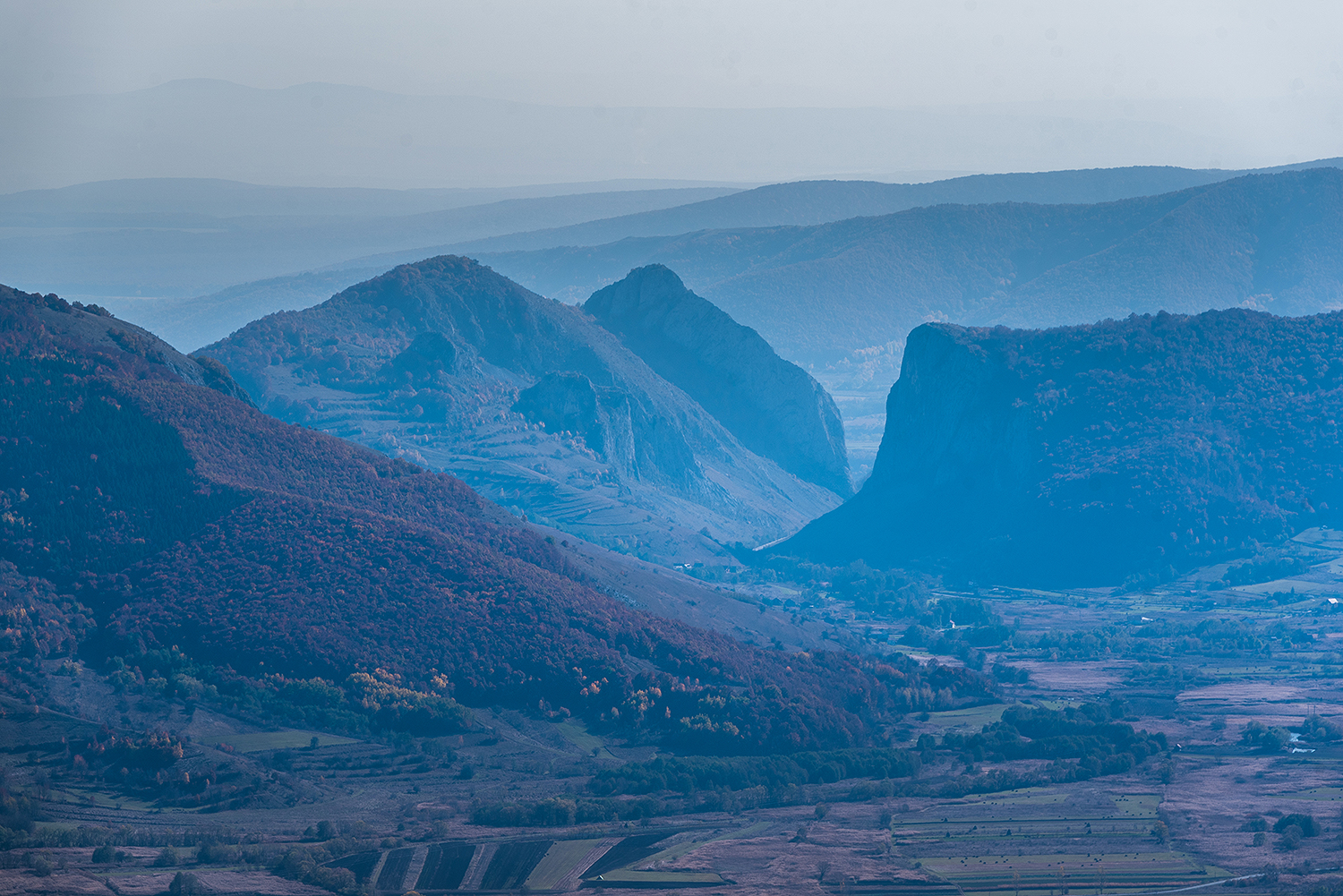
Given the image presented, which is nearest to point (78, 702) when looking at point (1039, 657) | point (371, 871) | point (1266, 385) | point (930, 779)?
point (371, 871)

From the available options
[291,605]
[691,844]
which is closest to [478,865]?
[691,844]

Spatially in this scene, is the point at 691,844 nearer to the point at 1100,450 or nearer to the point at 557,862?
the point at 557,862

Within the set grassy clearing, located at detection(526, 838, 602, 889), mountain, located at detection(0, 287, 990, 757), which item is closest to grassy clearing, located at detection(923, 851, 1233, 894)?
grassy clearing, located at detection(526, 838, 602, 889)

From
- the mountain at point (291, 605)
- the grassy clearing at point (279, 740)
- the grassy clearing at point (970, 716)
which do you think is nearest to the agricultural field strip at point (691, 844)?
the mountain at point (291, 605)

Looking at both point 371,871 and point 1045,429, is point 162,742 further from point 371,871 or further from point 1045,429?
point 1045,429

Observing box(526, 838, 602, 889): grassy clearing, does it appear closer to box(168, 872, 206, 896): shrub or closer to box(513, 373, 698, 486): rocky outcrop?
box(168, 872, 206, 896): shrub
